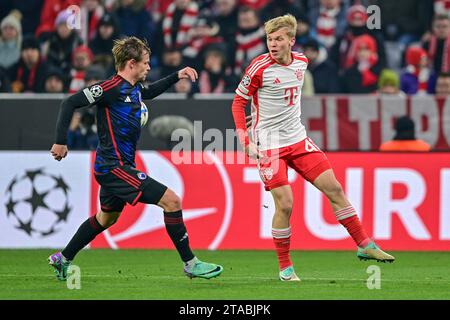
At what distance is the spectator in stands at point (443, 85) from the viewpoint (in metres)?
16.7

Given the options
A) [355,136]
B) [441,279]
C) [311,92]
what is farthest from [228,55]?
[441,279]

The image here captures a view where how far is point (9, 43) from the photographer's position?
18375 millimetres

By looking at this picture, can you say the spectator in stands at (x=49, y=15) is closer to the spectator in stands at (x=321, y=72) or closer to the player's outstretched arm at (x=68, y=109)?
the spectator in stands at (x=321, y=72)

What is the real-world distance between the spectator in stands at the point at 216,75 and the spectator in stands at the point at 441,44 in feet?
11.1

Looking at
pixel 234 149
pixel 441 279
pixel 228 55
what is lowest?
pixel 441 279

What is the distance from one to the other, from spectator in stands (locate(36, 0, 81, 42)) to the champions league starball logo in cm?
468

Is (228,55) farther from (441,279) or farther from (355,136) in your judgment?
(441,279)

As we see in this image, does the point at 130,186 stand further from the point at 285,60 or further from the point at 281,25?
the point at 281,25

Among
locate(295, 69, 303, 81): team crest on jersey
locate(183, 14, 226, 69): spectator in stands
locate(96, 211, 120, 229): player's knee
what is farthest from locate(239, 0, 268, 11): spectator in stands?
locate(96, 211, 120, 229): player's knee

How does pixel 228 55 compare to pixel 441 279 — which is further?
pixel 228 55

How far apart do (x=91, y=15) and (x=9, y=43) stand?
137 centimetres

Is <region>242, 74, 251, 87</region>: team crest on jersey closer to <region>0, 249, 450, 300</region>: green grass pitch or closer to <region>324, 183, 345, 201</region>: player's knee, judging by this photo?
<region>324, 183, 345, 201</region>: player's knee

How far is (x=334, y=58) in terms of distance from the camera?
18625mm

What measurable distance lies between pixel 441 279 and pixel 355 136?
5.40 metres
